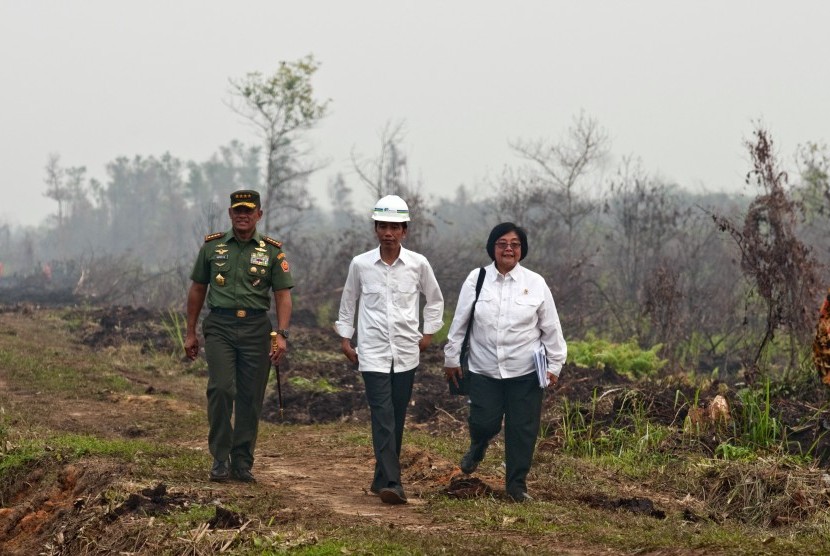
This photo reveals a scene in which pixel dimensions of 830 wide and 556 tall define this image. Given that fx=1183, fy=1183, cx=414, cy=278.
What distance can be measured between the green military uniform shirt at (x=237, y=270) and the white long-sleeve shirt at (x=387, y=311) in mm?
690

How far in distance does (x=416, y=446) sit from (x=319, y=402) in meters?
4.25

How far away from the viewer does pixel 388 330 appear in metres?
7.78

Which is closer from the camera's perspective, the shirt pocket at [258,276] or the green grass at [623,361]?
the shirt pocket at [258,276]

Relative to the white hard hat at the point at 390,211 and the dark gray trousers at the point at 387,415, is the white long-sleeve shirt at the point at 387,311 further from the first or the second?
the white hard hat at the point at 390,211

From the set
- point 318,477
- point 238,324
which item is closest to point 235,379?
point 238,324

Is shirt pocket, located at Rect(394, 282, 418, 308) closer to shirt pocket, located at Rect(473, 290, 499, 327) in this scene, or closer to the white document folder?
shirt pocket, located at Rect(473, 290, 499, 327)

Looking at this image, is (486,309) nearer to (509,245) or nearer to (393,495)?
(509,245)

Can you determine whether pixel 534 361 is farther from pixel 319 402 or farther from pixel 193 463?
pixel 319 402

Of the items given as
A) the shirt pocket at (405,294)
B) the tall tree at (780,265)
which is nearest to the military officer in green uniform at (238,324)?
the shirt pocket at (405,294)

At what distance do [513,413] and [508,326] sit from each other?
1.95 feet

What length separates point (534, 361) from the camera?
768cm

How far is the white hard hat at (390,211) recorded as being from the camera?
7.75 m

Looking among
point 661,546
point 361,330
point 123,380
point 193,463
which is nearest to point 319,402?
point 123,380

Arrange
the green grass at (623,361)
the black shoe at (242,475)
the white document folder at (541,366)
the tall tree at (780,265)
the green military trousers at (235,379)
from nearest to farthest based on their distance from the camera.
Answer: the white document folder at (541,366) → the green military trousers at (235,379) → the black shoe at (242,475) → the tall tree at (780,265) → the green grass at (623,361)
